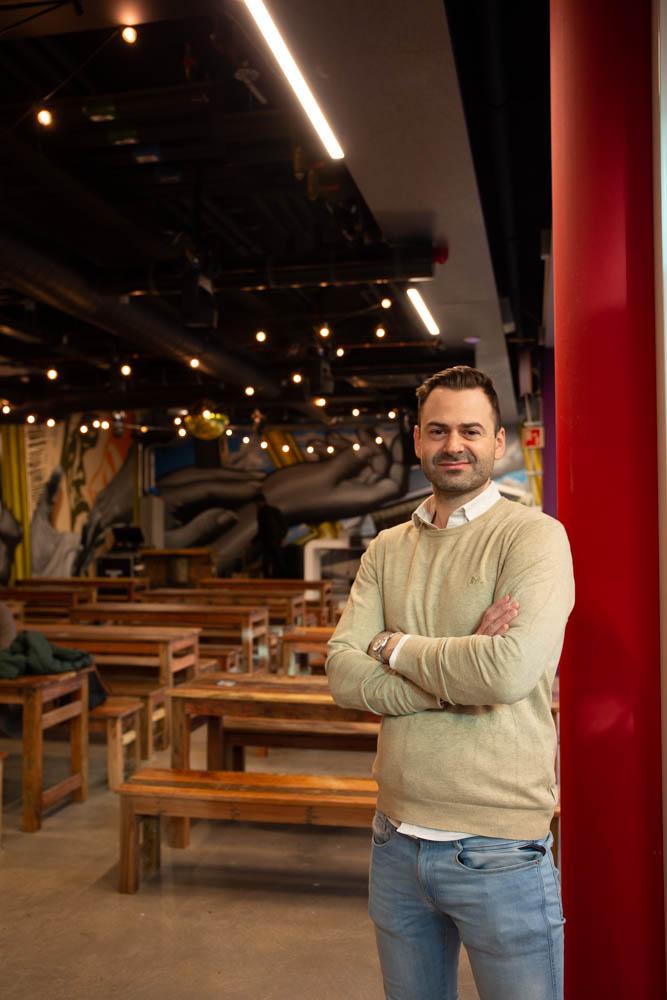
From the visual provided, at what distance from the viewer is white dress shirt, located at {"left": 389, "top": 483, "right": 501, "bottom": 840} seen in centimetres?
178

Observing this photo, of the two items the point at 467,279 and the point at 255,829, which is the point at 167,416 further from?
the point at 255,829

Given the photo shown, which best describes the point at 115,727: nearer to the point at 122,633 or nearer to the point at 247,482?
the point at 122,633

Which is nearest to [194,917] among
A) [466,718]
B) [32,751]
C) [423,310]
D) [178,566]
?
[32,751]

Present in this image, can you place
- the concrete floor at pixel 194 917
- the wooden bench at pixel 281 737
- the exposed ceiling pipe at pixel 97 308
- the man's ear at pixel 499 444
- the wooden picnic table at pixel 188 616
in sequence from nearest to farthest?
the man's ear at pixel 499 444 → the concrete floor at pixel 194 917 → the wooden bench at pixel 281 737 → the exposed ceiling pipe at pixel 97 308 → the wooden picnic table at pixel 188 616

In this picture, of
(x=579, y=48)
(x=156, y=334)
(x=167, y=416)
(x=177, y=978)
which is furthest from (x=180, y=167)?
(x=167, y=416)

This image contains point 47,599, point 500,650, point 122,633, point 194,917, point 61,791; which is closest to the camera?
point 500,650

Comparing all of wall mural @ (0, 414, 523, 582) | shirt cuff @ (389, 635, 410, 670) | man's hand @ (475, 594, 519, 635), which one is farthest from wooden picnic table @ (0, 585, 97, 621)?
man's hand @ (475, 594, 519, 635)

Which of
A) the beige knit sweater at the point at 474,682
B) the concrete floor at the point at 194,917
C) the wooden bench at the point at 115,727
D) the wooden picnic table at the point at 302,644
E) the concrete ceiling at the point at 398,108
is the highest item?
the concrete ceiling at the point at 398,108

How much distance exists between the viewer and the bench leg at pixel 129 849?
4129mm

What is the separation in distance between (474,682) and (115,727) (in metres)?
4.55

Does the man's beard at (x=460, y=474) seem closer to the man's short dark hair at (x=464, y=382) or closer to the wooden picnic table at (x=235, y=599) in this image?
the man's short dark hair at (x=464, y=382)

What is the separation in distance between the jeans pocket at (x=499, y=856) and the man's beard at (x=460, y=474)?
71 cm

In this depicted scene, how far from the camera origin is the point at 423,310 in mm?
8867

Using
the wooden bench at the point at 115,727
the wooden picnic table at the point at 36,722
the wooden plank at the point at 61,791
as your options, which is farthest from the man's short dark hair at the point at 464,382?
the wooden bench at the point at 115,727
